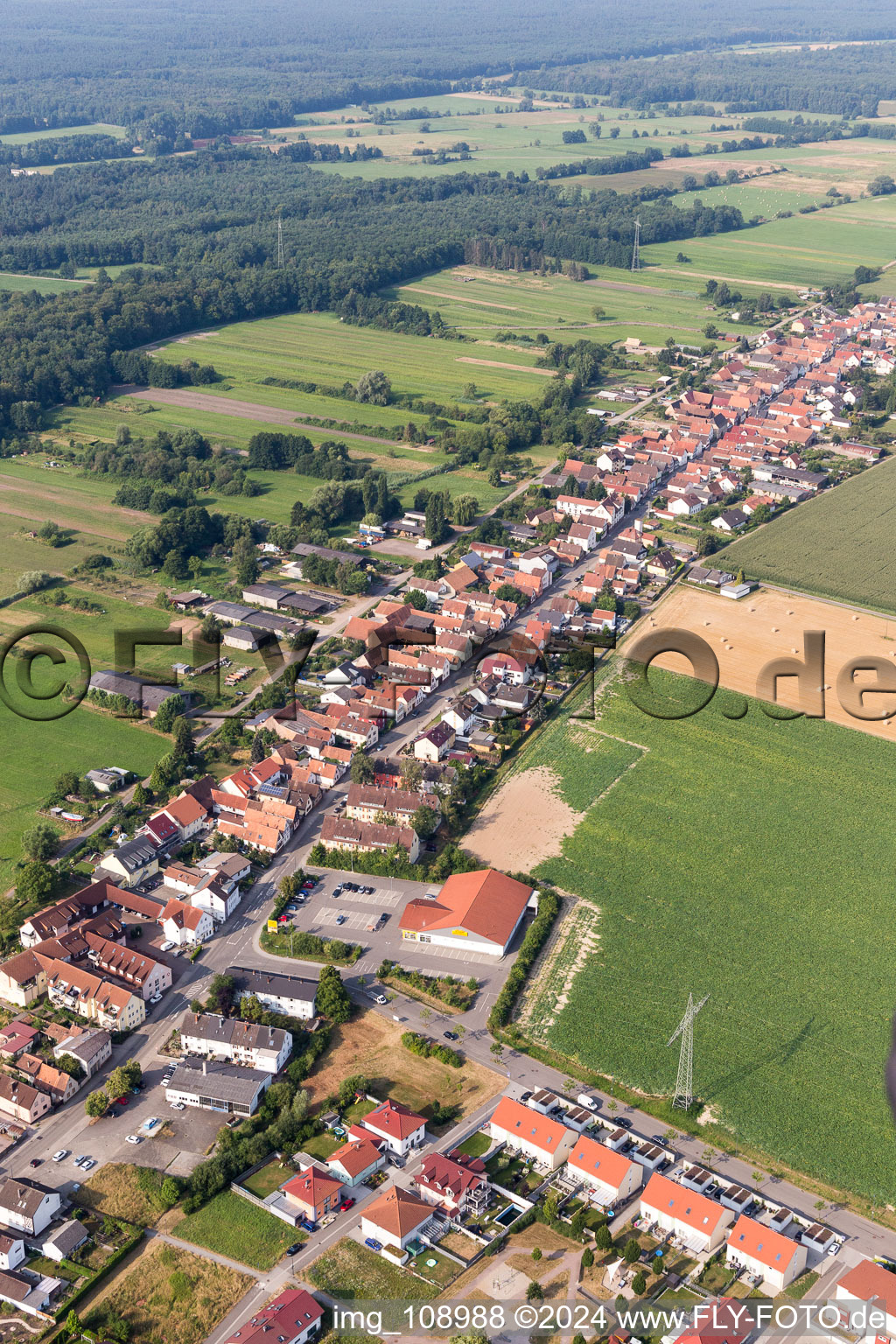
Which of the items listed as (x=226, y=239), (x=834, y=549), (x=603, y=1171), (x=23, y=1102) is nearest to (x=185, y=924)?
(x=23, y=1102)

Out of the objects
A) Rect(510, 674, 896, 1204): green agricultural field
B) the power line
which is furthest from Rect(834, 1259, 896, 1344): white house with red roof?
the power line

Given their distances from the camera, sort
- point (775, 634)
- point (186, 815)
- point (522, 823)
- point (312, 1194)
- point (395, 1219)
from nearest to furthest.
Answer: point (395, 1219) < point (312, 1194) < point (186, 815) < point (522, 823) < point (775, 634)

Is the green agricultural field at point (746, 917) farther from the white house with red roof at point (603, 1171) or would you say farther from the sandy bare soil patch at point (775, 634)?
the white house with red roof at point (603, 1171)

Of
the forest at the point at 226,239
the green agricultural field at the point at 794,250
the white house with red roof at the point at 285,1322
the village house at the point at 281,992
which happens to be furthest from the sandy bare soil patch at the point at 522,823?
the green agricultural field at the point at 794,250

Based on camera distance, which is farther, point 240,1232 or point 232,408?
point 232,408

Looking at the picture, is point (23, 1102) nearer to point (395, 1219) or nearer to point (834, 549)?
point (395, 1219)

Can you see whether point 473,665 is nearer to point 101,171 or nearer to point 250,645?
point 250,645
